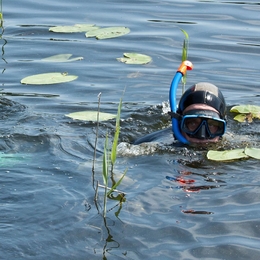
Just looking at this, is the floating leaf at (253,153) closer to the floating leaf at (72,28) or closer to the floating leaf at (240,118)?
the floating leaf at (240,118)

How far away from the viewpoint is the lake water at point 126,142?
13.7 feet

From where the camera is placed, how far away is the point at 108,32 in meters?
8.82

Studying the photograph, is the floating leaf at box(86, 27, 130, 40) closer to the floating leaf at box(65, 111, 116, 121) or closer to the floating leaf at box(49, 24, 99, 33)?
the floating leaf at box(49, 24, 99, 33)

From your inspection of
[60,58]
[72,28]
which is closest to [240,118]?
[60,58]

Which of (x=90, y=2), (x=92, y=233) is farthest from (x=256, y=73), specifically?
(x=92, y=233)

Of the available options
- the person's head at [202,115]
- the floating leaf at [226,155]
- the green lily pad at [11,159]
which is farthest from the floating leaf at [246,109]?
the green lily pad at [11,159]

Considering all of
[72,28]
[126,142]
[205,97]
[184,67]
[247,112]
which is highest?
[184,67]

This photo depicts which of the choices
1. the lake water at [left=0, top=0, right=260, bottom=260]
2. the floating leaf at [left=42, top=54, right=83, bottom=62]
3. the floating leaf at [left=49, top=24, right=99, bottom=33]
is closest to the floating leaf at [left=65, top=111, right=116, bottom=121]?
the lake water at [left=0, top=0, right=260, bottom=260]

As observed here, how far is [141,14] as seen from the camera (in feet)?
33.6

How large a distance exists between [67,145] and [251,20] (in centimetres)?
510

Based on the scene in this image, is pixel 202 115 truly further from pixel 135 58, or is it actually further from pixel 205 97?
pixel 135 58

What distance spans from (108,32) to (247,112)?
2.72m

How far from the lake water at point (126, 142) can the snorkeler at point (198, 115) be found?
153 mm

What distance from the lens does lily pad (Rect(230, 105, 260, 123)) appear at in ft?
22.3
